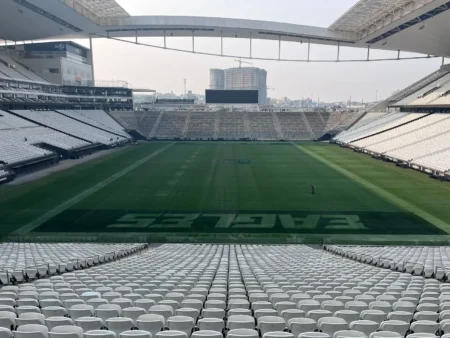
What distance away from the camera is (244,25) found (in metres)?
56.4

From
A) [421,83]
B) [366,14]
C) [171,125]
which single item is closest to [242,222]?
[366,14]

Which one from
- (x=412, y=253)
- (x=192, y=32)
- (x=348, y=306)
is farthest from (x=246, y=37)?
(x=348, y=306)

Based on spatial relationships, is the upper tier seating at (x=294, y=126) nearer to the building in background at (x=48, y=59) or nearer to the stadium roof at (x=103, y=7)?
the stadium roof at (x=103, y=7)

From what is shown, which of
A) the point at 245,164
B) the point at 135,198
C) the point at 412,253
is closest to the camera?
the point at 412,253

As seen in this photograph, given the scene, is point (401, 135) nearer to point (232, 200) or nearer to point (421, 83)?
point (421, 83)

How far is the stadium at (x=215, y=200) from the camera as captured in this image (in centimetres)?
648

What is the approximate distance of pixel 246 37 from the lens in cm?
6106

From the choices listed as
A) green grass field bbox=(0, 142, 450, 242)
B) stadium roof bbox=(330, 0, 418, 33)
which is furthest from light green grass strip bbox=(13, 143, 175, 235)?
stadium roof bbox=(330, 0, 418, 33)

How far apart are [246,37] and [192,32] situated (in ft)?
29.0

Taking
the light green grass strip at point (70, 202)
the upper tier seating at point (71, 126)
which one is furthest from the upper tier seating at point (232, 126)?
the light green grass strip at point (70, 202)

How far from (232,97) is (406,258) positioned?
7605 cm

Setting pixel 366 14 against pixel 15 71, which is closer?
pixel 366 14

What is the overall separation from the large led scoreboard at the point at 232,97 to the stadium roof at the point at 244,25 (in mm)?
26407

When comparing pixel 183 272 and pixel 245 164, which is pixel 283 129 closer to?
pixel 245 164
